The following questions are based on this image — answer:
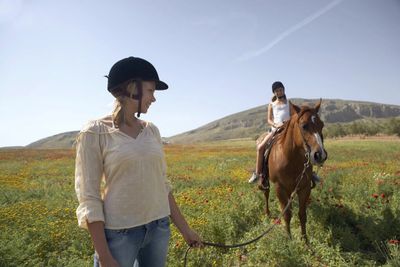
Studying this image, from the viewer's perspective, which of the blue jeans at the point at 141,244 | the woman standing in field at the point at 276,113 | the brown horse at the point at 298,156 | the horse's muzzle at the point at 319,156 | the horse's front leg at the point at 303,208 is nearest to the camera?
the blue jeans at the point at 141,244

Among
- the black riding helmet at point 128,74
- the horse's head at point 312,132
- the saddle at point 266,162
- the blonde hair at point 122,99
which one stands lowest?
the saddle at point 266,162

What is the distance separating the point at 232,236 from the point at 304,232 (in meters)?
1.52

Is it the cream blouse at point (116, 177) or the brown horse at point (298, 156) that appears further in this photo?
the brown horse at point (298, 156)

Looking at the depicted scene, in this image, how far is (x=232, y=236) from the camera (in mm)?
6125

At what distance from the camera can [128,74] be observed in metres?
2.18

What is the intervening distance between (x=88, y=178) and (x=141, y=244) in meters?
0.75

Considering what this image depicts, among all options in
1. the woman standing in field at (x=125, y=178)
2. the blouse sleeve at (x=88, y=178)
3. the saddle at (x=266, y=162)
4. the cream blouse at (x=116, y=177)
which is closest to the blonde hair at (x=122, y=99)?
the woman standing in field at (x=125, y=178)

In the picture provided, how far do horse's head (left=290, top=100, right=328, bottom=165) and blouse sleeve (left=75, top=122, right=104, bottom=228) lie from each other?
4.04 m

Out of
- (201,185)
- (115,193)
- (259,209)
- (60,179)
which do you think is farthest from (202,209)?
(60,179)

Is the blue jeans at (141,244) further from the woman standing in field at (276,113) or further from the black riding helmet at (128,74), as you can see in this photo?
the woman standing in field at (276,113)

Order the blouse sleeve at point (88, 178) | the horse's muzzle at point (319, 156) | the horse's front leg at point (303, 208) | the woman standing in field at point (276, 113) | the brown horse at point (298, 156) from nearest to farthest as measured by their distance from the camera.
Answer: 1. the blouse sleeve at point (88, 178)
2. the horse's muzzle at point (319, 156)
3. the brown horse at point (298, 156)
4. the horse's front leg at point (303, 208)
5. the woman standing in field at point (276, 113)

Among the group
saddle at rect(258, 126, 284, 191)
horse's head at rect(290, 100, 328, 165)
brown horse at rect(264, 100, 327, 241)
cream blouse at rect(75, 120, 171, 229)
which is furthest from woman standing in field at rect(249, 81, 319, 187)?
cream blouse at rect(75, 120, 171, 229)

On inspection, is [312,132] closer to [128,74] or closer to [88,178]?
[128,74]

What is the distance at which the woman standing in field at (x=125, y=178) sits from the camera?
78.9 inches
